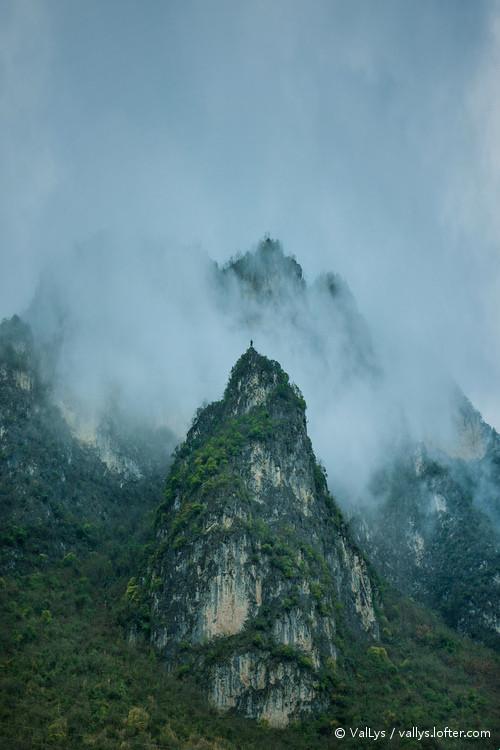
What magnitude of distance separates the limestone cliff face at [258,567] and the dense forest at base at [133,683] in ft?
11.0

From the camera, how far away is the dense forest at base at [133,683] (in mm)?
78688

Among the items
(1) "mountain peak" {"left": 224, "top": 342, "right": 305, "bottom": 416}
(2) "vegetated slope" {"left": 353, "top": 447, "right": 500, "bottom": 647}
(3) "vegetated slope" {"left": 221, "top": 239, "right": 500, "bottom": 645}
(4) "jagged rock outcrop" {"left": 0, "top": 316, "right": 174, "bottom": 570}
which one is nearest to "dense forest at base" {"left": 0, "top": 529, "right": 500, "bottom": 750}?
(4) "jagged rock outcrop" {"left": 0, "top": 316, "right": 174, "bottom": 570}

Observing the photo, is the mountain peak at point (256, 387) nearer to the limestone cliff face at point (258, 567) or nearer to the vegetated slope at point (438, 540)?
the limestone cliff face at point (258, 567)

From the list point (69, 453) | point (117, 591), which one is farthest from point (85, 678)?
point (69, 453)

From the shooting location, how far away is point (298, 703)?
91.7m

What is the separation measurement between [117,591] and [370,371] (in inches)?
4123

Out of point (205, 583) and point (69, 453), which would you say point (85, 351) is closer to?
point (69, 453)

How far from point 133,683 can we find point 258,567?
2196 centimetres

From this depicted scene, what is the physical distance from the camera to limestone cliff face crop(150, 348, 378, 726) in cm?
9300

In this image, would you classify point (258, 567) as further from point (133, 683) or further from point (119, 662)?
point (133, 683)

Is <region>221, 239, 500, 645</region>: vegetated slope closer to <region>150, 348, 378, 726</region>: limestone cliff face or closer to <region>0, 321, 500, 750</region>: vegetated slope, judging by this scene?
<region>0, 321, 500, 750</region>: vegetated slope

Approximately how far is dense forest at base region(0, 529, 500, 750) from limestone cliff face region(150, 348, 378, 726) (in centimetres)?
336

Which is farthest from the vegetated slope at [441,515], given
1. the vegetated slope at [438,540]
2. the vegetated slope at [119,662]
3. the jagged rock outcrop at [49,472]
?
the jagged rock outcrop at [49,472]

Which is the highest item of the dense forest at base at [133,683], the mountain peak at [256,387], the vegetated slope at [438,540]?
the mountain peak at [256,387]
